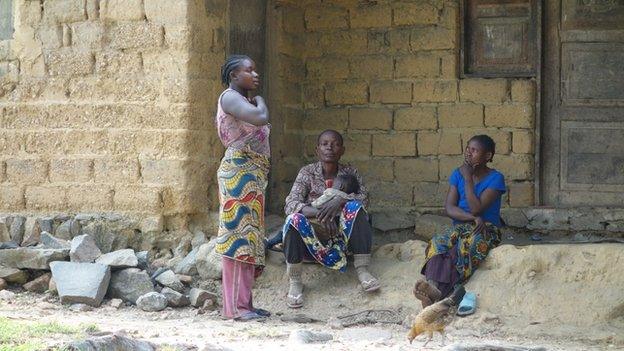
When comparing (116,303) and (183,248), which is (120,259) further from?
(183,248)

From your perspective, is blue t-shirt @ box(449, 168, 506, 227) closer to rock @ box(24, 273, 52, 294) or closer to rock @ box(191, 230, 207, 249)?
rock @ box(191, 230, 207, 249)

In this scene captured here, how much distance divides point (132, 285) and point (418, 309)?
6.79 feet

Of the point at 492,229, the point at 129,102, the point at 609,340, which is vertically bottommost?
the point at 609,340

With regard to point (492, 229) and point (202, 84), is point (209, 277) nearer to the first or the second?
point (202, 84)

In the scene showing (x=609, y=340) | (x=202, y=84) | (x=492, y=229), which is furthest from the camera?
(x=202, y=84)

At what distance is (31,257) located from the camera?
915cm

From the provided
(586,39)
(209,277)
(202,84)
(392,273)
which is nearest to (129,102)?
(202,84)

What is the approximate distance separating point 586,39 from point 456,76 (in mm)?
1079

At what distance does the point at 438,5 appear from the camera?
33.1 feet

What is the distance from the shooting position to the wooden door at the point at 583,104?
9.84 metres

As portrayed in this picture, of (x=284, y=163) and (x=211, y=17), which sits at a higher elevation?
(x=211, y=17)

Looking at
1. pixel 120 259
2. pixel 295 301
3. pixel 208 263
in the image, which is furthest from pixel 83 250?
pixel 295 301

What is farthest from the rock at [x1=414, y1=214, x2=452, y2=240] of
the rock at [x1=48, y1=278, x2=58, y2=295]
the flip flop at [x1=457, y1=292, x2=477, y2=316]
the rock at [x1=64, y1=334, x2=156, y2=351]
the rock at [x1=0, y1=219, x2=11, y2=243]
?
the rock at [x1=64, y1=334, x2=156, y2=351]

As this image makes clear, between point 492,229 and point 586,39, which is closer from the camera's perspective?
point 492,229
